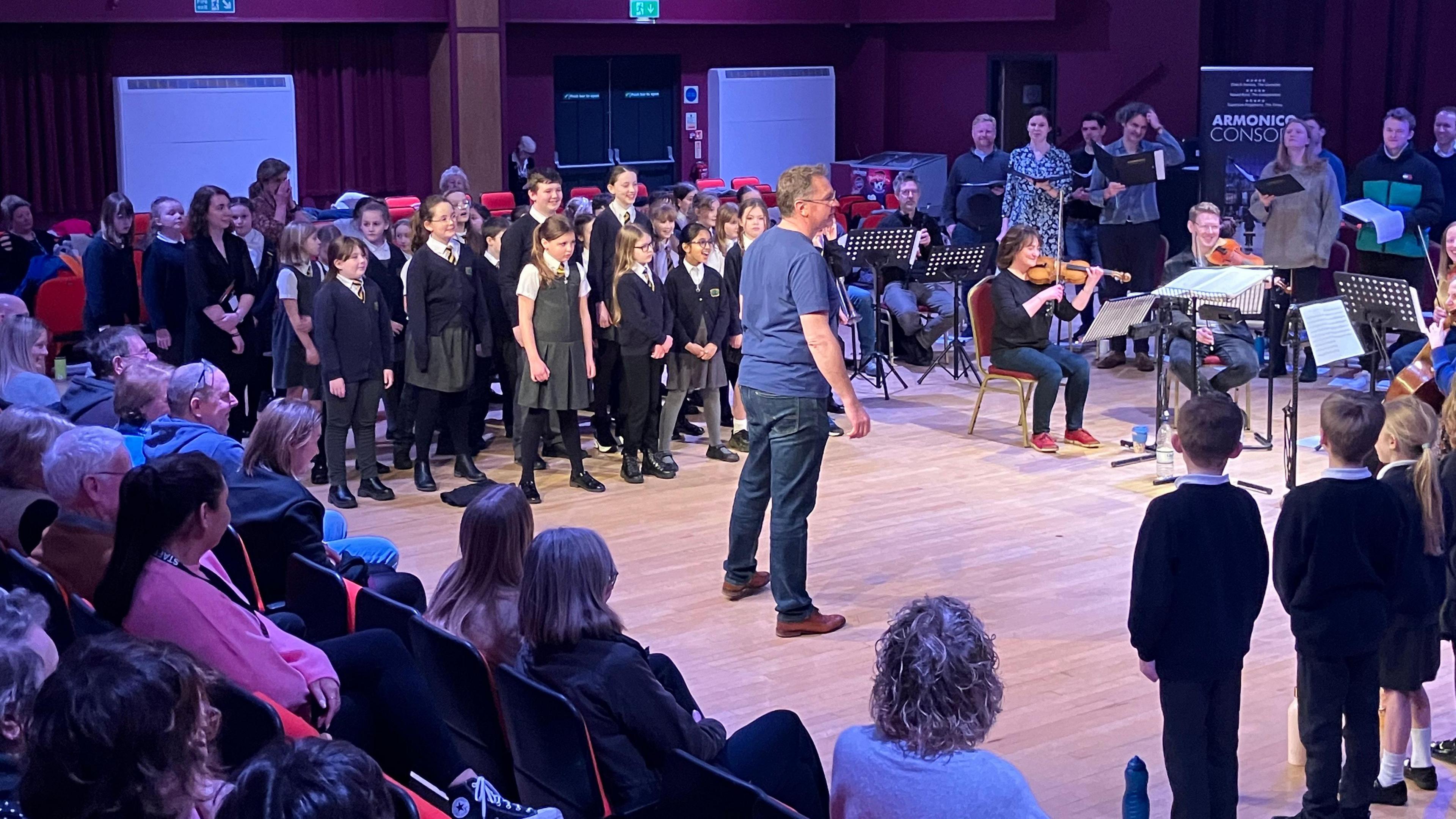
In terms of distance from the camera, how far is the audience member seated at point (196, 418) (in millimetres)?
5082

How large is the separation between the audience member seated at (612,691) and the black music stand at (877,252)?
683 cm

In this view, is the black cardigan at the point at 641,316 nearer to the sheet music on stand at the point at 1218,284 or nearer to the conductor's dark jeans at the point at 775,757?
the sheet music on stand at the point at 1218,284

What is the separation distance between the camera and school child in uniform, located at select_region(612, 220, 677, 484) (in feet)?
25.6

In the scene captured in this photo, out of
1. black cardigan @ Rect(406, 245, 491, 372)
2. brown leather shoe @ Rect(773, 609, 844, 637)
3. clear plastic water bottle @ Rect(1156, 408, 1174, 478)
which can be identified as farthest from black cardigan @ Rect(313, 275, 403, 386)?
clear plastic water bottle @ Rect(1156, 408, 1174, 478)

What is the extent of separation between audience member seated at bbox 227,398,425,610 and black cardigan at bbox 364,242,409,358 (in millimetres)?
3104

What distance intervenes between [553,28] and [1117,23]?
218 inches

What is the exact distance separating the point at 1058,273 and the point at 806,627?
3.82m

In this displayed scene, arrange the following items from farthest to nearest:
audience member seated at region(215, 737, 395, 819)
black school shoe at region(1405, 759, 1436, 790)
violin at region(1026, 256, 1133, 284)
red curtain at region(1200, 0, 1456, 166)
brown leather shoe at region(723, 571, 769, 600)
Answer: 1. red curtain at region(1200, 0, 1456, 166)
2. violin at region(1026, 256, 1133, 284)
3. brown leather shoe at region(723, 571, 769, 600)
4. black school shoe at region(1405, 759, 1436, 790)
5. audience member seated at region(215, 737, 395, 819)

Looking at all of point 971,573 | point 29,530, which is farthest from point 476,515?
point 971,573

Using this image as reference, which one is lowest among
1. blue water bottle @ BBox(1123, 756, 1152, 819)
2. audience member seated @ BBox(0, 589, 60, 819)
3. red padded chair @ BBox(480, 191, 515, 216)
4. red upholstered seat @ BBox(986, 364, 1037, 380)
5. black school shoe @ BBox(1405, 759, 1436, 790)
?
black school shoe @ BBox(1405, 759, 1436, 790)

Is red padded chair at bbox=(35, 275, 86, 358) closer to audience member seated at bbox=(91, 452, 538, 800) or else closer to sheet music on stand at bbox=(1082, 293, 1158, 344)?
sheet music on stand at bbox=(1082, 293, 1158, 344)

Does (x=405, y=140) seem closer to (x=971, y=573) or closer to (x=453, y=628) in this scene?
(x=971, y=573)

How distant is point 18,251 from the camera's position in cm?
1021

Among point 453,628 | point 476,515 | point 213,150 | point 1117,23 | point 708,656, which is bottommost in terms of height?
point 708,656
